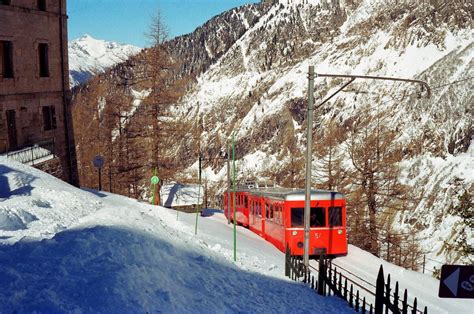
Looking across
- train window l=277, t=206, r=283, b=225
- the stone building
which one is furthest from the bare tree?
the stone building

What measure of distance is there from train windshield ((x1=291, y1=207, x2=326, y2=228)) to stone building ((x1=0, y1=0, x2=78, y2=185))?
1450 centimetres

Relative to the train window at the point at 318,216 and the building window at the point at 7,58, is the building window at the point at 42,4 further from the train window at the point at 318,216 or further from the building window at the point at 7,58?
the train window at the point at 318,216

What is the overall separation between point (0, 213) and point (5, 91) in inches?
577

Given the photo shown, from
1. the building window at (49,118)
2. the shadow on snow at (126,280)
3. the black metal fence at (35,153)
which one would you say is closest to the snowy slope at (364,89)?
the building window at (49,118)

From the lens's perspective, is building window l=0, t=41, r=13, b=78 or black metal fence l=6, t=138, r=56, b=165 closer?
black metal fence l=6, t=138, r=56, b=165

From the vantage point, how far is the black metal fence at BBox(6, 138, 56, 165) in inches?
920

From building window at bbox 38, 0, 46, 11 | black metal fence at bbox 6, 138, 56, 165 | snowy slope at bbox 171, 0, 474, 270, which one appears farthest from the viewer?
snowy slope at bbox 171, 0, 474, 270

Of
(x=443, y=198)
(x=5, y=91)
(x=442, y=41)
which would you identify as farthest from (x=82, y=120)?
(x=442, y=41)

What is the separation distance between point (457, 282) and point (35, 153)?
23.8 metres

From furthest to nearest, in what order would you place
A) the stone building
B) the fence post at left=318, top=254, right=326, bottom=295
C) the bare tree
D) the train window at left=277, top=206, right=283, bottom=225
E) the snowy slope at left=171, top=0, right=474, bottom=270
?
the snowy slope at left=171, top=0, right=474, bottom=270, the bare tree, the stone building, the train window at left=277, top=206, right=283, bottom=225, the fence post at left=318, top=254, right=326, bottom=295

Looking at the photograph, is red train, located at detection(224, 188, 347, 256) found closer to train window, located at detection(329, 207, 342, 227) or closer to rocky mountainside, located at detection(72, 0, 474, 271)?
train window, located at detection(329, 207, 342, 227)

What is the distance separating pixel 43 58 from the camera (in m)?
27.8

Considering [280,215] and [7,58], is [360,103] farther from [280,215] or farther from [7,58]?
[280,215]

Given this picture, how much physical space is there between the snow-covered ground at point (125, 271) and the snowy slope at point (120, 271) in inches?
0.7
